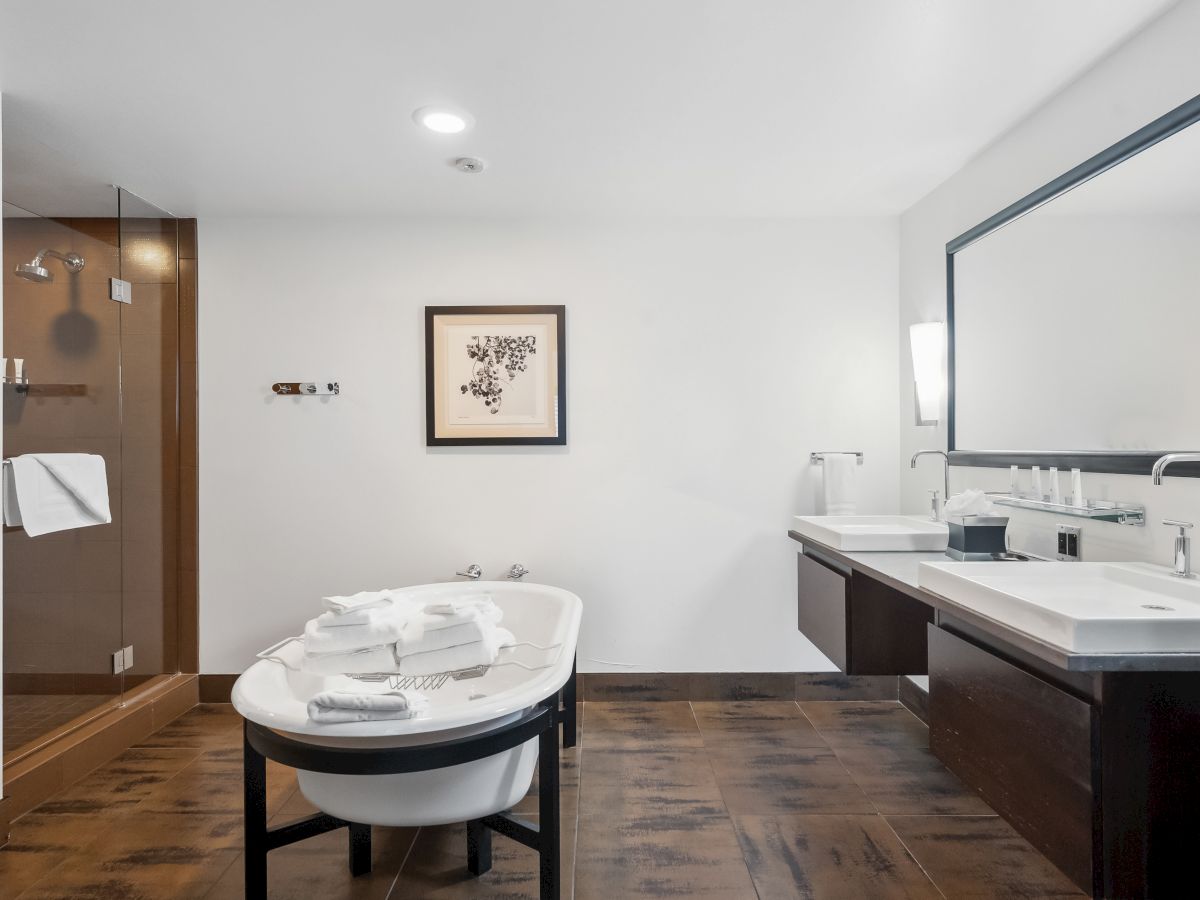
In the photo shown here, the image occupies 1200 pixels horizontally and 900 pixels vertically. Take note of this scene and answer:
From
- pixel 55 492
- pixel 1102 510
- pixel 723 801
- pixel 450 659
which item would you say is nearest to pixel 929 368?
pixel 1102 510

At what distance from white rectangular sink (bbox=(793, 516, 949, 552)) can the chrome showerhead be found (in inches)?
113

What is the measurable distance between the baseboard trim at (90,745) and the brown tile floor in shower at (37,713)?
0.19 feet

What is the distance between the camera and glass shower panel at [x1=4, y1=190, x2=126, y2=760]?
220 cm

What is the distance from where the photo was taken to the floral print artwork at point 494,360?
10.4ft

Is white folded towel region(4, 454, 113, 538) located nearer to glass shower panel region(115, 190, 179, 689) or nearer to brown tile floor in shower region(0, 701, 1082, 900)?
glass shower panel region(115, 190, 179, 689)

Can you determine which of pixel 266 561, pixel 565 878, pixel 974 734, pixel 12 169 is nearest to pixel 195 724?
pixel 266 561

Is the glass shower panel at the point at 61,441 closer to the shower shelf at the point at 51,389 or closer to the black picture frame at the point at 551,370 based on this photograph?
the shower shelf at the point at 51,389

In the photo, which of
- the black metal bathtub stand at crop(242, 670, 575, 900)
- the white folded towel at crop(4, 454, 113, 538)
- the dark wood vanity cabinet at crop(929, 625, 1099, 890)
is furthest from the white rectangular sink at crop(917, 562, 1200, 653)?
the white folded towel at crop(4, 454, 113, 538)

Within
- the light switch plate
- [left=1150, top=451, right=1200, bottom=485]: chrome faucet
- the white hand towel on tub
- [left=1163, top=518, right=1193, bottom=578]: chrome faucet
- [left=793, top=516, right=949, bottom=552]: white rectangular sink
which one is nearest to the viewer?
[left=1150, top=451, right=1200, bottom=485]: chrome faucet

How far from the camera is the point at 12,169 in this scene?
7.27ft

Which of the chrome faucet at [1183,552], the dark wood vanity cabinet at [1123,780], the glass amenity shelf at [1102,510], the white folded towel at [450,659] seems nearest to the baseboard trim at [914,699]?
the glass amenity shelf at [1102,510]

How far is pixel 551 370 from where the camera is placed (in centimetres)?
317

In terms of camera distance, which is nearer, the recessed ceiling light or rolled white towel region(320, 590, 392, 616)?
rolled white towel region(320, 590, 392, 616)

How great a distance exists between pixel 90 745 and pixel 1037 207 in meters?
3.80
